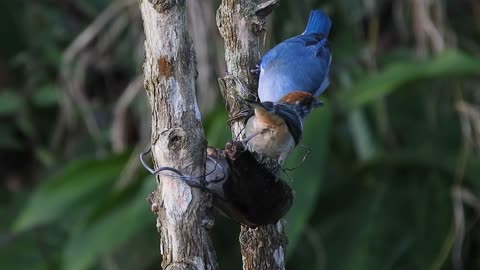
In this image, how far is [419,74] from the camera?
2961mm

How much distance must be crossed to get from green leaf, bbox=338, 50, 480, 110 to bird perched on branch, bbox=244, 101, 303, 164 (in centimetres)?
167

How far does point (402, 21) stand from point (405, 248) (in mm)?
878

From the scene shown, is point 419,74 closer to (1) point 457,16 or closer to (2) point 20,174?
(1) point 457,16

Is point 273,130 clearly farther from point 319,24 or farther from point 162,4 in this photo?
point 319,24

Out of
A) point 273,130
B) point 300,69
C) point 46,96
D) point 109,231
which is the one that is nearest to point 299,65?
point 300,69

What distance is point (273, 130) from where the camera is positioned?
1319 millimetres

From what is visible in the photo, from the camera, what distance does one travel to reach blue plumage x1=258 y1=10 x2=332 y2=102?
1486mm

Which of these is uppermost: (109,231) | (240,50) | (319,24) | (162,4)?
(162,4)

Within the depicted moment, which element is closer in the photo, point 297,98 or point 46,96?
point 297,98

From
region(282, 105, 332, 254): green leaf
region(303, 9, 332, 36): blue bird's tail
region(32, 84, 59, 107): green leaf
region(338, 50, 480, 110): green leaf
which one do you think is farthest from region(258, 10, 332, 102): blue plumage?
region(32, 84, 59, 107): green leaf

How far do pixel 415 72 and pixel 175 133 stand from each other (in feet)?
5.90

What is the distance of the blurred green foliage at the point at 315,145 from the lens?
2936 mm

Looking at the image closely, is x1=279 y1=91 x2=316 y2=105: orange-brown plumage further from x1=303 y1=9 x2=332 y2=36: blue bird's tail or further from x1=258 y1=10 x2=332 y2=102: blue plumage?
x1=303 y1=9 x2=332 y2=36: blue bird's tail

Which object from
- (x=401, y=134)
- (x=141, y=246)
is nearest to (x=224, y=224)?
(x=141, y=246)
